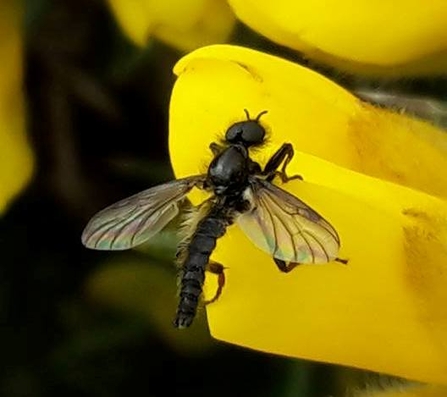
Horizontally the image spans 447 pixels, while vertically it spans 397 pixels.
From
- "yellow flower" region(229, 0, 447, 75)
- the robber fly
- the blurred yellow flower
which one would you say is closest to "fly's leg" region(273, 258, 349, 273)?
the robber fly

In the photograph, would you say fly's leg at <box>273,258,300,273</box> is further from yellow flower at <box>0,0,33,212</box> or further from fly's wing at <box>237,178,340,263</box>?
yellow flower at <box>0,0,33,212</box>

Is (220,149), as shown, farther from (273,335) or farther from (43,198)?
(43,198)

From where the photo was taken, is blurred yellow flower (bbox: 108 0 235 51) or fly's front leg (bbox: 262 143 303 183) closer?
fly's front leg (bbox: 262 143 303 183)

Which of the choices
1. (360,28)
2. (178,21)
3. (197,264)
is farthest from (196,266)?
(178,21)

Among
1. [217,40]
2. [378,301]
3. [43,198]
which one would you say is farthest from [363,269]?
[43,198]

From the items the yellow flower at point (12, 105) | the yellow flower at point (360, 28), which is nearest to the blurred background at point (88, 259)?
the yellow flower at point (12, 105)

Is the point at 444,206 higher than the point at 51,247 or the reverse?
the reverse

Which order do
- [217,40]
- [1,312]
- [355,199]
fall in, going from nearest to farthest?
1. [355,199]
2. [217,40]
3. [1,312]
